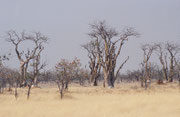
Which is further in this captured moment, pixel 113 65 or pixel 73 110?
pixel 113 65

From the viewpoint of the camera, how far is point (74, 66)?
27781 millimetres

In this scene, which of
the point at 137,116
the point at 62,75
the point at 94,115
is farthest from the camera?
the point at 62,75

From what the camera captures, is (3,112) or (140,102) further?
(140,102)

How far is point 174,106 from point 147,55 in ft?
116

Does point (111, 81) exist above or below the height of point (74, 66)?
below

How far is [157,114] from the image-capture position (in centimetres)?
1024

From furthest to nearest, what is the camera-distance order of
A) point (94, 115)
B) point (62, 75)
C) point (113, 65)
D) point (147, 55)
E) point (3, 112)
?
point (147, 55) → point (113, 65) → point (62, 75) → point (3, 112) → point (94, 115)

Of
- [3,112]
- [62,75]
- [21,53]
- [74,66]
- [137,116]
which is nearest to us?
[137,116]

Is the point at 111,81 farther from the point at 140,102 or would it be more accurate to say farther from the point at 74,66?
the point at 140,102

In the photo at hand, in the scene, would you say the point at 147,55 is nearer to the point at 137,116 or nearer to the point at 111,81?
the point at 111,81

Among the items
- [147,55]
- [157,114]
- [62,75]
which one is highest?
[147,55]

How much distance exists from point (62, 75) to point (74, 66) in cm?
325

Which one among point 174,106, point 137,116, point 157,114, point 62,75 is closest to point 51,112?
point 137,116

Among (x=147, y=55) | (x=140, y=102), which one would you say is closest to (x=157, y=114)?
(x=140, y=102)
